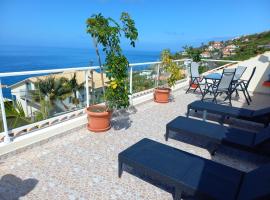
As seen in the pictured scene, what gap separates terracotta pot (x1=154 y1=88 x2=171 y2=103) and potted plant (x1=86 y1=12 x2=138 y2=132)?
258 cm

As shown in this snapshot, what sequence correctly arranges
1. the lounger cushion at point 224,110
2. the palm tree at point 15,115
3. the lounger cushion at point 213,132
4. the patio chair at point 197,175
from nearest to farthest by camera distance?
the patio chair at point 197,175 → the lounger cushion at point 213,132 → the palm tree at point 15,115 → the lounger cushion at point 224,110

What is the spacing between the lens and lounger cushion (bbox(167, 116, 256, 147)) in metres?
3.09

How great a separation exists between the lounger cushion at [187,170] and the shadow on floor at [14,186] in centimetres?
118

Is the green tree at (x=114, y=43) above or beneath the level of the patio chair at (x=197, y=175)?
above

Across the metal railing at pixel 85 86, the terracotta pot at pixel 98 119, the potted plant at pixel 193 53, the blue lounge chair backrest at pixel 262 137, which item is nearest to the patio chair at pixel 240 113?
the blue lounge chair backrest at pixel 262 137

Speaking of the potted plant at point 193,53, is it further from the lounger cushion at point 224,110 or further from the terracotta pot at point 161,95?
the lounger cushion at point 224,110

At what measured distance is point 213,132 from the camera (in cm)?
335

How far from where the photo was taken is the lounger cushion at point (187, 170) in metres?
1.93

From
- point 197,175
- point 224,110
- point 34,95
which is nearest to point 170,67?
point 224,110

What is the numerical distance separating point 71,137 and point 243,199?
3072 millimetres

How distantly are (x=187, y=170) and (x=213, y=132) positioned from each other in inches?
53.1

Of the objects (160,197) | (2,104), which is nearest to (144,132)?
(160,197)

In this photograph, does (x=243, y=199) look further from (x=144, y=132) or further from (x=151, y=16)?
(x=151, y=16)

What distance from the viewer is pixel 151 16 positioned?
1576 inches
